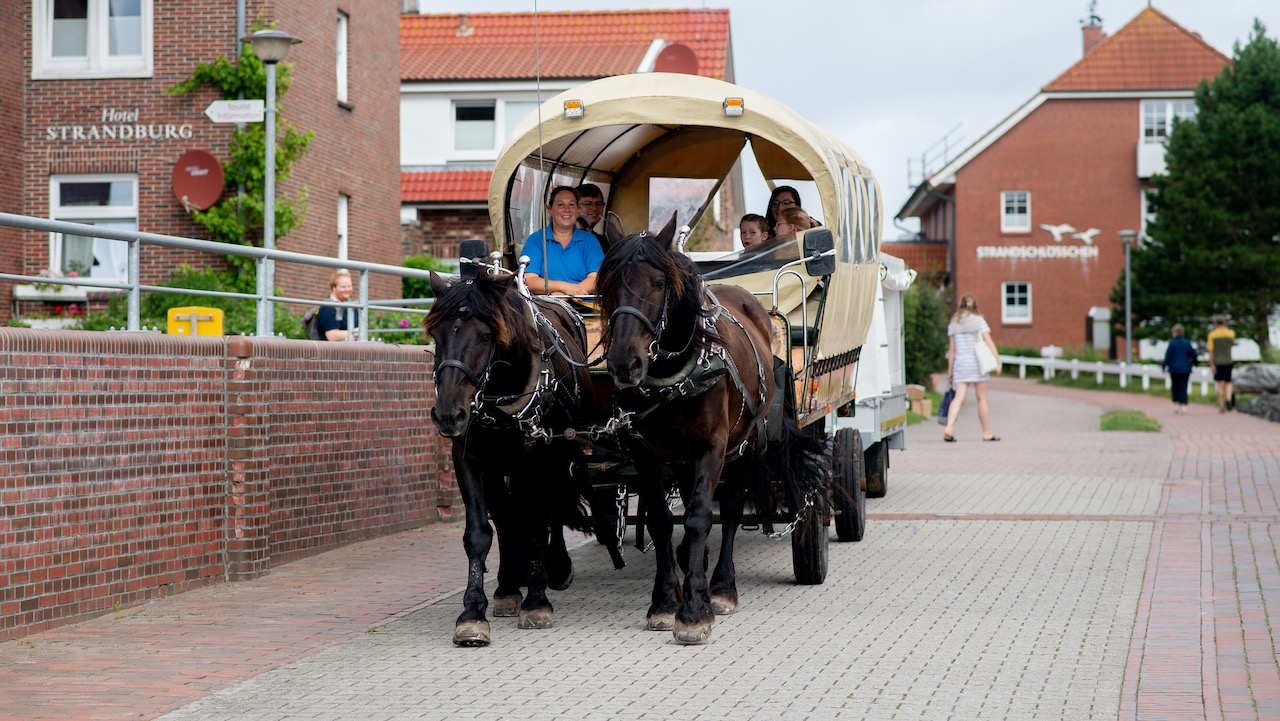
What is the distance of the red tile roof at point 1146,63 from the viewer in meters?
56.4

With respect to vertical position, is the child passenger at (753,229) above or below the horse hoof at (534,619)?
above

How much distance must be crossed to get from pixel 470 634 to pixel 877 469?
805 cm

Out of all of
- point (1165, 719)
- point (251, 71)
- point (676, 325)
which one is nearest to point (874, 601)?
point (676, 325)

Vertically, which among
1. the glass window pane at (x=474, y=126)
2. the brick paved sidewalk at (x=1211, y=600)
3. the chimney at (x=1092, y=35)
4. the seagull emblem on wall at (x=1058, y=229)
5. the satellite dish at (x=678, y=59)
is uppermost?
the chimney at (x=1092, y=35)

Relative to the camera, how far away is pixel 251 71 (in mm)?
22906

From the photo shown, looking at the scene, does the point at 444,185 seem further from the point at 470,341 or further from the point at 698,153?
the point at 470,341

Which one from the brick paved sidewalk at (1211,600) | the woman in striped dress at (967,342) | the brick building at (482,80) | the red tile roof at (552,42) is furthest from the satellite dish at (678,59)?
the brick paved sidewalk at (1211,600)

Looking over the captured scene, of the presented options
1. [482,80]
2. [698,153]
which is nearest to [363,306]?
[698,153]

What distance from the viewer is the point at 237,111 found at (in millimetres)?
15117

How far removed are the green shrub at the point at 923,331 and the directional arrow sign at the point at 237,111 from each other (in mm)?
19707

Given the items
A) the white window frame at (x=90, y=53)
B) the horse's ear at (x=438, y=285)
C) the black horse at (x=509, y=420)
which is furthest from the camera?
the white window frame at (x=90, y=53)

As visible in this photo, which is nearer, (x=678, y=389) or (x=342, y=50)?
(x=678, y=389)

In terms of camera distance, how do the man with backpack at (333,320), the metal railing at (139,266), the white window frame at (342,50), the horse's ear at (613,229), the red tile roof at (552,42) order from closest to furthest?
the horse's ear at (613,229)
the metal railing at (139,266)
the man with backpack at (333,320)
the white window frame at (342,50)
the red tile roof at (552,42)

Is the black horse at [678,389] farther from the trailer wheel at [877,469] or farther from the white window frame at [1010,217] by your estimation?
the white window frame at [1010,217]
